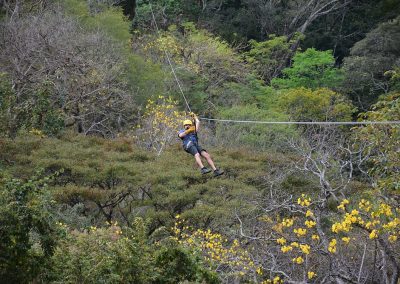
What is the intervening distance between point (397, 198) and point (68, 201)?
712cm

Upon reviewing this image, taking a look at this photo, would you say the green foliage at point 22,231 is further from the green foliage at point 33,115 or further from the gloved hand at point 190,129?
the green foliage at point 33,115

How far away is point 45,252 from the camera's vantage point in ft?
20.4

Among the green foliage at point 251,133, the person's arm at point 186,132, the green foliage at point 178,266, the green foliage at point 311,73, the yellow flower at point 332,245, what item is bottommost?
the green foliage at point 311,73

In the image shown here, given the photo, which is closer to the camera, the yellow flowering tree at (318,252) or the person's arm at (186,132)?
the yellow flowering tree at (318,252)

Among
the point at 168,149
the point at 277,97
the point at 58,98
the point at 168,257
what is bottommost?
the point at 277,97

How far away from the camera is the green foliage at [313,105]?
22391mm

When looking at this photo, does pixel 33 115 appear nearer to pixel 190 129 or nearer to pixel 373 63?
pixel 190 129

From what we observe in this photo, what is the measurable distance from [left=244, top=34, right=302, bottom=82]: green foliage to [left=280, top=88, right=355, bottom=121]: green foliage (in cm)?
363

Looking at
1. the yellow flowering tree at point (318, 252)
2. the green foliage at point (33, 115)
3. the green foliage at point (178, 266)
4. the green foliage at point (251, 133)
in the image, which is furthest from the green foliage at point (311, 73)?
the green foliage at point (178, 266)

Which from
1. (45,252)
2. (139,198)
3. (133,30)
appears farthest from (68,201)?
(133,30)

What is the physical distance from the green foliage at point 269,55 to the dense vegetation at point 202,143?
4.0 inches

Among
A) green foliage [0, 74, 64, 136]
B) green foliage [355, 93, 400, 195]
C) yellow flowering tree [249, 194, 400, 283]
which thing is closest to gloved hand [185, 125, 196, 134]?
yellow flowering tree [249, 194, 400, 283]

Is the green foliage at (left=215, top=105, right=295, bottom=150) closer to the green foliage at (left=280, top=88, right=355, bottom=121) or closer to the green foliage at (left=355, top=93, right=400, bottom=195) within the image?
the green foliage at (left=280, top=88, right=355, bottom=121)

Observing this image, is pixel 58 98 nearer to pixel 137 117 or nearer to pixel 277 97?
pixel 137 117
